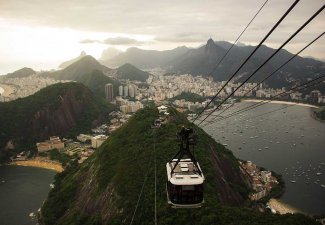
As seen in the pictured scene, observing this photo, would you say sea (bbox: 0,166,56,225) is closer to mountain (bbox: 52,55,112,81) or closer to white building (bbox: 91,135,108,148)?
white building (bbox: 91,135,108,148)

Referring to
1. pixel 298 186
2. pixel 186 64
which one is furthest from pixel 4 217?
pixel 186 64

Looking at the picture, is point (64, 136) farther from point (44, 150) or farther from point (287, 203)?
point (287, 203)

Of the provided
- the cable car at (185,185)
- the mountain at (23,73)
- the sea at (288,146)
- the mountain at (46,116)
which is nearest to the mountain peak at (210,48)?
the mountain at (23,73)

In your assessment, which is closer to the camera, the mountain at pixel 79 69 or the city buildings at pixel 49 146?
the city buildings at pixel 49 146

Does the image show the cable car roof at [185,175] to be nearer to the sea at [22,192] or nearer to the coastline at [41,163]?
the sea at [22,192]

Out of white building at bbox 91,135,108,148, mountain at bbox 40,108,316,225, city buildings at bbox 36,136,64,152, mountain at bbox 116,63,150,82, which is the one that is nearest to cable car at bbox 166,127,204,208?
mountain at bbox 40,108,316,225

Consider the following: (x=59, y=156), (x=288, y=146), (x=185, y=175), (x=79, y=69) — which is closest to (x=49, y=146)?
(x=59, y=156)
